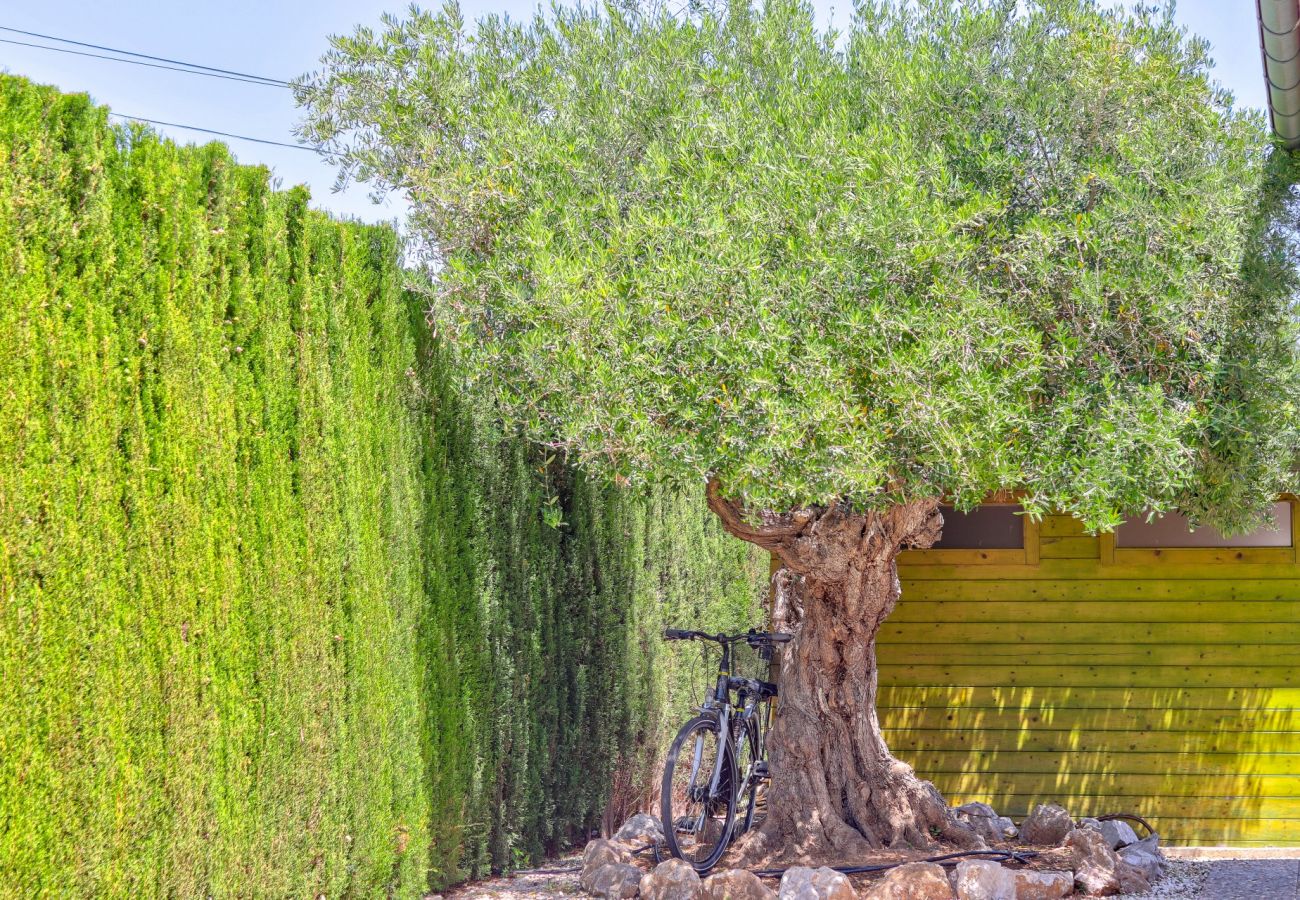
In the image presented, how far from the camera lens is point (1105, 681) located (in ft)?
26.2

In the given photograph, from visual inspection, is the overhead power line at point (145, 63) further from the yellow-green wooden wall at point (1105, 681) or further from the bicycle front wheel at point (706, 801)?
the bicycle front wheel at point (706, 801)

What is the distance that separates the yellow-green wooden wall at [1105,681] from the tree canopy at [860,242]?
8.10 feet

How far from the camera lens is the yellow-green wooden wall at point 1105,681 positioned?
777 cm

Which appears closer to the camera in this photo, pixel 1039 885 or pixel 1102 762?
pixel 1039 885

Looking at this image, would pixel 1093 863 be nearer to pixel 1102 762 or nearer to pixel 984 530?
pixel 1102 762

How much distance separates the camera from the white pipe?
180 inches

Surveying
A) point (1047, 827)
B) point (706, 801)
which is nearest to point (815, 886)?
point (706, 801)

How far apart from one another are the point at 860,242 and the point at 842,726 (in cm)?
306

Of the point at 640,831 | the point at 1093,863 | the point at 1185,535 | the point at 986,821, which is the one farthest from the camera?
the point at 1185,535

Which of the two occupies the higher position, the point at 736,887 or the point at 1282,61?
the point at 1282,61

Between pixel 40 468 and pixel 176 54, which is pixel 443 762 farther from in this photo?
pixel 176 54

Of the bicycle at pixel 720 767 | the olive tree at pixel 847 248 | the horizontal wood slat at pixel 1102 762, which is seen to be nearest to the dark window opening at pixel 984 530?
the horizontal wood slat at pixel 1102 762

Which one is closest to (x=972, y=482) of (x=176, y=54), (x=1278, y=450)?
(x=1278, y=450)

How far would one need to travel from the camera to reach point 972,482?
15.1 ft
